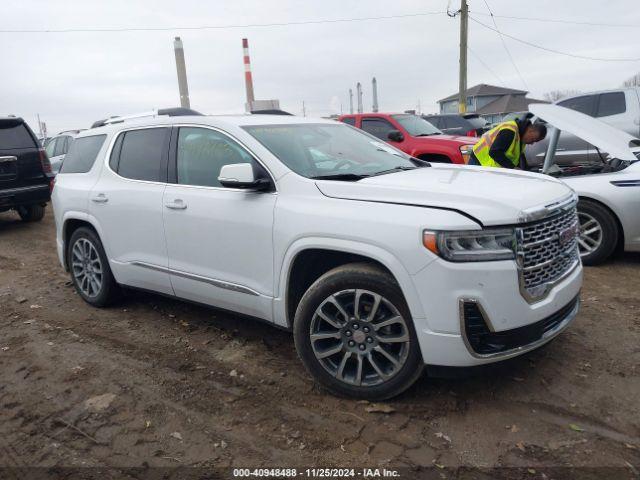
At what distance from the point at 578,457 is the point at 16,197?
8783 mm

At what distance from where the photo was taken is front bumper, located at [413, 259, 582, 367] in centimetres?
259

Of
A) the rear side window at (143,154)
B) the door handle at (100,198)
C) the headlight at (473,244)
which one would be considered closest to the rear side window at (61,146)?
the door handle at (100,198)

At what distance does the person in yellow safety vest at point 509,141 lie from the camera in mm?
5785

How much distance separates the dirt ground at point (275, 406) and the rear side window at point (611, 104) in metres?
6.28

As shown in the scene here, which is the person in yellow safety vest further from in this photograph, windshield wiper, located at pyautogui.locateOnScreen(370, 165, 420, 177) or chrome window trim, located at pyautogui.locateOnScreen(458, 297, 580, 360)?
chrome window trim, located at pyautogui.locateOnScreen(458, 297, 580, 360)

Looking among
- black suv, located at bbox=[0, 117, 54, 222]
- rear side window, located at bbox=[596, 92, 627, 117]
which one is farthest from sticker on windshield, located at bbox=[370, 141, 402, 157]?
rear side window, located at bbox=[596, 92, 627, 117]

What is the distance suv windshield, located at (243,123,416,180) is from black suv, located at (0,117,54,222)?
640cm

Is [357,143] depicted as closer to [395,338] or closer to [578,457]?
[395,338]

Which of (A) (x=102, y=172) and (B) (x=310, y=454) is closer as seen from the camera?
(B) (x=310, y=454)

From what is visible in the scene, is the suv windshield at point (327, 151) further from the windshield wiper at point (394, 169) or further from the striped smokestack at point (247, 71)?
the striped smokestack at point (247, 71)

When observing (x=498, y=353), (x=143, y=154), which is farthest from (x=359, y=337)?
(x=143, y=154)

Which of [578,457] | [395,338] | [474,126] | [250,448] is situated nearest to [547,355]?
[578,457]

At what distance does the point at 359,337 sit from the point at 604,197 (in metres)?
3.52

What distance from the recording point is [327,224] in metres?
2.98
